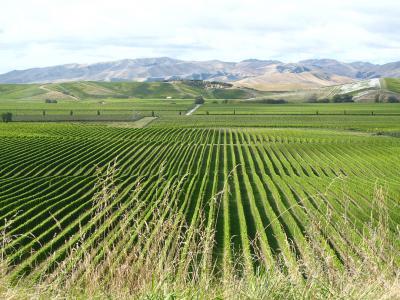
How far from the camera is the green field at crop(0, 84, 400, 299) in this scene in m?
5.94

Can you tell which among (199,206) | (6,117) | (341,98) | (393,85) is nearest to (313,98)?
(341,98)

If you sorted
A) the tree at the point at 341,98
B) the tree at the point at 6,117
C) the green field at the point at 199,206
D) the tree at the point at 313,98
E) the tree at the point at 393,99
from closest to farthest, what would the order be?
the green field at the point at 199,206 → the tree at the point at 6,117 → the tree at the point at 393,99 → the tree at the point at 341,98 → the tree at the point at 313,98

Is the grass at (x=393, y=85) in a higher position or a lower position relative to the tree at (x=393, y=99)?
higher

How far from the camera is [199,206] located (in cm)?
2938

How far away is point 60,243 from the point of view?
72.2 ft

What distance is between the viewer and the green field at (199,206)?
5938 mm

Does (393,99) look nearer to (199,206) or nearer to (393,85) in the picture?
(393,85)

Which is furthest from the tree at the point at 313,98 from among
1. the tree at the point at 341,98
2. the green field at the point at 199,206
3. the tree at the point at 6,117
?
the tree at the point at 6,117

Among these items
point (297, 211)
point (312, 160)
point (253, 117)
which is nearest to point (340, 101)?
point (253, 117)

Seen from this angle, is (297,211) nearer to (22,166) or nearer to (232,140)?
(22,166)

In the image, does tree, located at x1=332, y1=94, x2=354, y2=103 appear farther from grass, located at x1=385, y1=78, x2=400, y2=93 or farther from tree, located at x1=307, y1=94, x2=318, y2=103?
grass, located at x1=385, y1=78, x2=400, y2=93

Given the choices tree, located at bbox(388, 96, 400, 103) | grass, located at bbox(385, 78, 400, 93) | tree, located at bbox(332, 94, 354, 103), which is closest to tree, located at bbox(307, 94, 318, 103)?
tree, located at bbox(332, 94, 354, 103)

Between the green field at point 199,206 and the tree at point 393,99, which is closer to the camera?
the green field at point 199,206

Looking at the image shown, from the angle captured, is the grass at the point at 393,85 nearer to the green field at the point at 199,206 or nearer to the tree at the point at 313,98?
the tree at the point at 313,98
